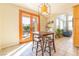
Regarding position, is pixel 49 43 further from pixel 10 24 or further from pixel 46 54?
pixel 10 24

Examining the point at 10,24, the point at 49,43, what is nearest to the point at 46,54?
the point at 49,43

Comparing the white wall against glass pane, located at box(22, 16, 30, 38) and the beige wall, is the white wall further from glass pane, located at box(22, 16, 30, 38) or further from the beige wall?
glass pane, located at box(22, 16, 30, 38)

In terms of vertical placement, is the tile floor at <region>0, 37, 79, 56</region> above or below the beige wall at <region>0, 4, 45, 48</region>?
below

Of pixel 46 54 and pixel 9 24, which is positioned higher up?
pixel 9 24

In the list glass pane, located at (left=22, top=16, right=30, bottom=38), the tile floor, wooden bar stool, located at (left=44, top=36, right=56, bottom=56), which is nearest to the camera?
the tile floor

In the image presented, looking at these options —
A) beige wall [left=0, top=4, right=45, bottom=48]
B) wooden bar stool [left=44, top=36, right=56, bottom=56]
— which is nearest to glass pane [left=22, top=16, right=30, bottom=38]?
beige wall [left=0, top=4, right=45, bottom=48]

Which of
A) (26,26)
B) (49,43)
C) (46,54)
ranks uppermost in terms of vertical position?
(26,26)

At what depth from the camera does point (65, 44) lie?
3.09 metres

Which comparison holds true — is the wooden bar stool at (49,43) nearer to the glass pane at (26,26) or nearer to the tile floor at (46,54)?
the tile floor at (46,54)

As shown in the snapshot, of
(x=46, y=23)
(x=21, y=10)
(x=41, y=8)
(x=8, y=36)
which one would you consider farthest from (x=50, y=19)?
(x=8, y=36)

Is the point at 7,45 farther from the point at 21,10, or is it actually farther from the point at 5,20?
the point at 21,10

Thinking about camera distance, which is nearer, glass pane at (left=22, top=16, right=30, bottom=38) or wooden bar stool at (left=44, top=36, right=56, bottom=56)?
glass pane at (left=22, top=16, right=30, bottom=38)

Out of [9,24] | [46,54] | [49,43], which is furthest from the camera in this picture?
[49,43]

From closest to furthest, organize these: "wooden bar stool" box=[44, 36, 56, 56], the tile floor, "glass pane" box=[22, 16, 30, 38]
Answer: the tile floor → "glass pane" box=[22, 16, 30, 38] → "wooden bar stool" box=[44, 36, 56, 56]
